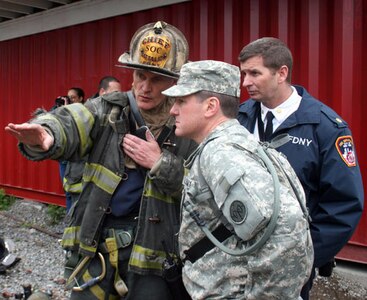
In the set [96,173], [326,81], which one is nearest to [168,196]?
[96,173]

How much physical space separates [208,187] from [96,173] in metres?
0.79

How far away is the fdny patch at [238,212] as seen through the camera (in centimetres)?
155

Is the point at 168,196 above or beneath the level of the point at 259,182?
beneath

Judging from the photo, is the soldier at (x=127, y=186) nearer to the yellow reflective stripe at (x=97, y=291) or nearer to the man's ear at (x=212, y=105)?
the yellow reflective stripe at (x=97, y=291)

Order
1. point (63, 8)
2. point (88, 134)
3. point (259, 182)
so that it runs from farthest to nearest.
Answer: point (63, 8), point (88, 134), point (259, 182)

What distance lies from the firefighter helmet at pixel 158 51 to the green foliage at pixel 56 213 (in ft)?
18.7

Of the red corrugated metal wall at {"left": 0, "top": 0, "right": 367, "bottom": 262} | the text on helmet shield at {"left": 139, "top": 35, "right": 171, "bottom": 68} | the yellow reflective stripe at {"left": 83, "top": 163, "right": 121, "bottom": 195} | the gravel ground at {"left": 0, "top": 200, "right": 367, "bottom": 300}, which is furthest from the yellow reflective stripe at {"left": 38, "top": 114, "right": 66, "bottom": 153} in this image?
the red corrugated metal wall at {"left": 0, "top": 0, "right": 367, "bottom": 262}

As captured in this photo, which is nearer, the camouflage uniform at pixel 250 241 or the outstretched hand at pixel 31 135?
the camouflage uniform at pixel 250 241

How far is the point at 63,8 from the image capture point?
7.54 m

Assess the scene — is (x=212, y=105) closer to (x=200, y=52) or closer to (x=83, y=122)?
(x=83, y=122)

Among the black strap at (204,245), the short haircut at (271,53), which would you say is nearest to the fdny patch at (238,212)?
the black strap at (204,245)

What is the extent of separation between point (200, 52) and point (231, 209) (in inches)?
175

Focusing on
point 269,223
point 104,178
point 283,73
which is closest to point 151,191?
point 104,178

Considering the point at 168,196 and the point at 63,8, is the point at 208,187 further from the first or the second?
the point at 63,8
